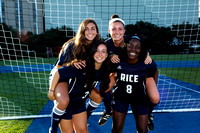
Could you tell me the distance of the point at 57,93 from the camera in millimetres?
1981

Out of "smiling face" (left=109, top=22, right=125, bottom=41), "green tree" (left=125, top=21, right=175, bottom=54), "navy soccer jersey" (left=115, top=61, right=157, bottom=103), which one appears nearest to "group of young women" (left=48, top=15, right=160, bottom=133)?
"navy soccer jersey" (left=115, top=61, right=157, bottom=103)

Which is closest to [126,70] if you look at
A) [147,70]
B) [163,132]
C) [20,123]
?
[147,70]

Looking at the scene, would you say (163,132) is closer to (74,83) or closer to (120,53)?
(120,53)

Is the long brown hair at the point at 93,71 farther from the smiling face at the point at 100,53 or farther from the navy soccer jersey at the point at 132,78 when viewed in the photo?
the navy soccer jersey at the point at 132,78

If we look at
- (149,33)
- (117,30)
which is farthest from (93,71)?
(149,33)

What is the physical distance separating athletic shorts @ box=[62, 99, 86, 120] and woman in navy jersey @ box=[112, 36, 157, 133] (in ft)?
1.68

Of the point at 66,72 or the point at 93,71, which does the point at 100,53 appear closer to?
the point at 93,71

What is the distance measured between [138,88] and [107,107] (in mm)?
658

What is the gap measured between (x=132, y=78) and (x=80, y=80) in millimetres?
748

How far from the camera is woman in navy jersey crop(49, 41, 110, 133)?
203 centimetres

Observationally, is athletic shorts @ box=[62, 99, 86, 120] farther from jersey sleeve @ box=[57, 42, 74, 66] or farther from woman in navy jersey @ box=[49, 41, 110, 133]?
jersey sleeve @ box=[57, 42, 74, 66]

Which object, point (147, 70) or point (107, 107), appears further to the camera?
point (107, 107)

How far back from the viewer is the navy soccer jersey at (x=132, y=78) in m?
2.16

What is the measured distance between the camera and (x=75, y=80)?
6.90 feet
